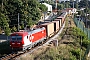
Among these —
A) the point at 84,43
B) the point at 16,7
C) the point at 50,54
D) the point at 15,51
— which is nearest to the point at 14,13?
the point at 16,7

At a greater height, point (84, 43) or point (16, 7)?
point (16, 7)

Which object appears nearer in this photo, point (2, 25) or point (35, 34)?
point (35, 34)

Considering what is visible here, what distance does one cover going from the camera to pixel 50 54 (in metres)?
22.4

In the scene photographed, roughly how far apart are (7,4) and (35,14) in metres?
8.46

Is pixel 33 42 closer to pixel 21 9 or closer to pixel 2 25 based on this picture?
pixel 2 25

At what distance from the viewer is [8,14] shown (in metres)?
54.6

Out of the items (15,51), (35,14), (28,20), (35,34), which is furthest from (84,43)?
(35,14)

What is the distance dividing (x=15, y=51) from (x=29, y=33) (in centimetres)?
277

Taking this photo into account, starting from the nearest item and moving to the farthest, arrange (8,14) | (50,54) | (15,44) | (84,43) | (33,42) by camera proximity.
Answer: (50,54) → (15,44) → (33,42) → (84,43) → (8,14)

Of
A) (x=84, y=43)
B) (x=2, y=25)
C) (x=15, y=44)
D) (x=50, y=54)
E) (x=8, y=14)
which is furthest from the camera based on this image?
(x=8, y=14)

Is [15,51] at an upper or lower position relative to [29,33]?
lower

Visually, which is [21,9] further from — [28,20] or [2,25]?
[2,25]

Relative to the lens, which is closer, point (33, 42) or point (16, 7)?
point (33, 42)

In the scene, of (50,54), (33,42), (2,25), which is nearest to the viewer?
(50,54)
